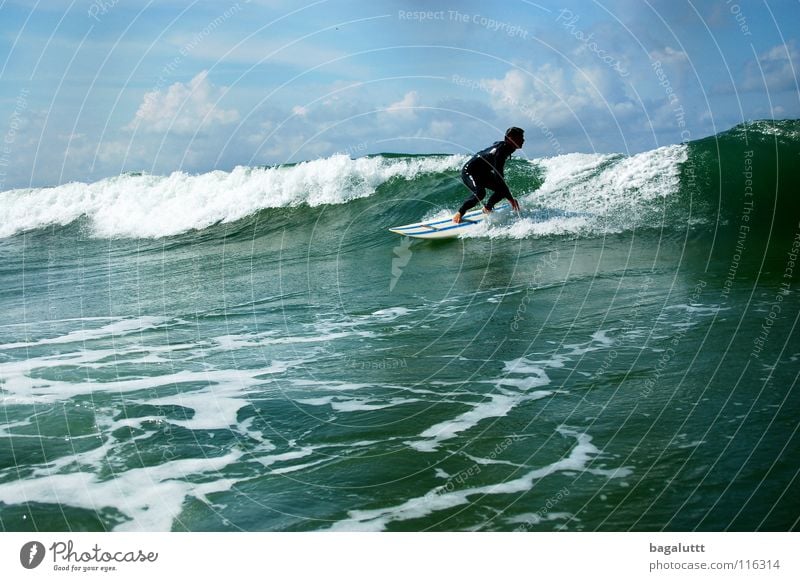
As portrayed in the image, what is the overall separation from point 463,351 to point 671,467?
11.2ft

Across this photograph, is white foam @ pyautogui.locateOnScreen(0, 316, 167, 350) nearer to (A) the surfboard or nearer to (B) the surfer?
(A) the surfboard

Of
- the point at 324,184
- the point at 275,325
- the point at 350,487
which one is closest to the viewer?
the point at 350,487

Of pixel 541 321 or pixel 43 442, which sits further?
pixel 541 321

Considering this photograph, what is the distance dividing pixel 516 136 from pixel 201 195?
1366 cm

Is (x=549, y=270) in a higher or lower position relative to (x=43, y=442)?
higher

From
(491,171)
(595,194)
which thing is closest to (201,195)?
(491,171)

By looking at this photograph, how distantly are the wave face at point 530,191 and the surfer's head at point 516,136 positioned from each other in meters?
2.38

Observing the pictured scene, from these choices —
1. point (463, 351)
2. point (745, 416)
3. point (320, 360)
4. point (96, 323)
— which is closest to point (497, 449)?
point (745, 416)

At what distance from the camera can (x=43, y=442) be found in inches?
242

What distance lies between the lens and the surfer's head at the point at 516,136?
12.9 m

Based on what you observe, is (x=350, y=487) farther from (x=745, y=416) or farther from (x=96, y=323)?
(x=96, y=323)

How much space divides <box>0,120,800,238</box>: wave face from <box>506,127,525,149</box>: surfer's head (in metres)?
2.38
